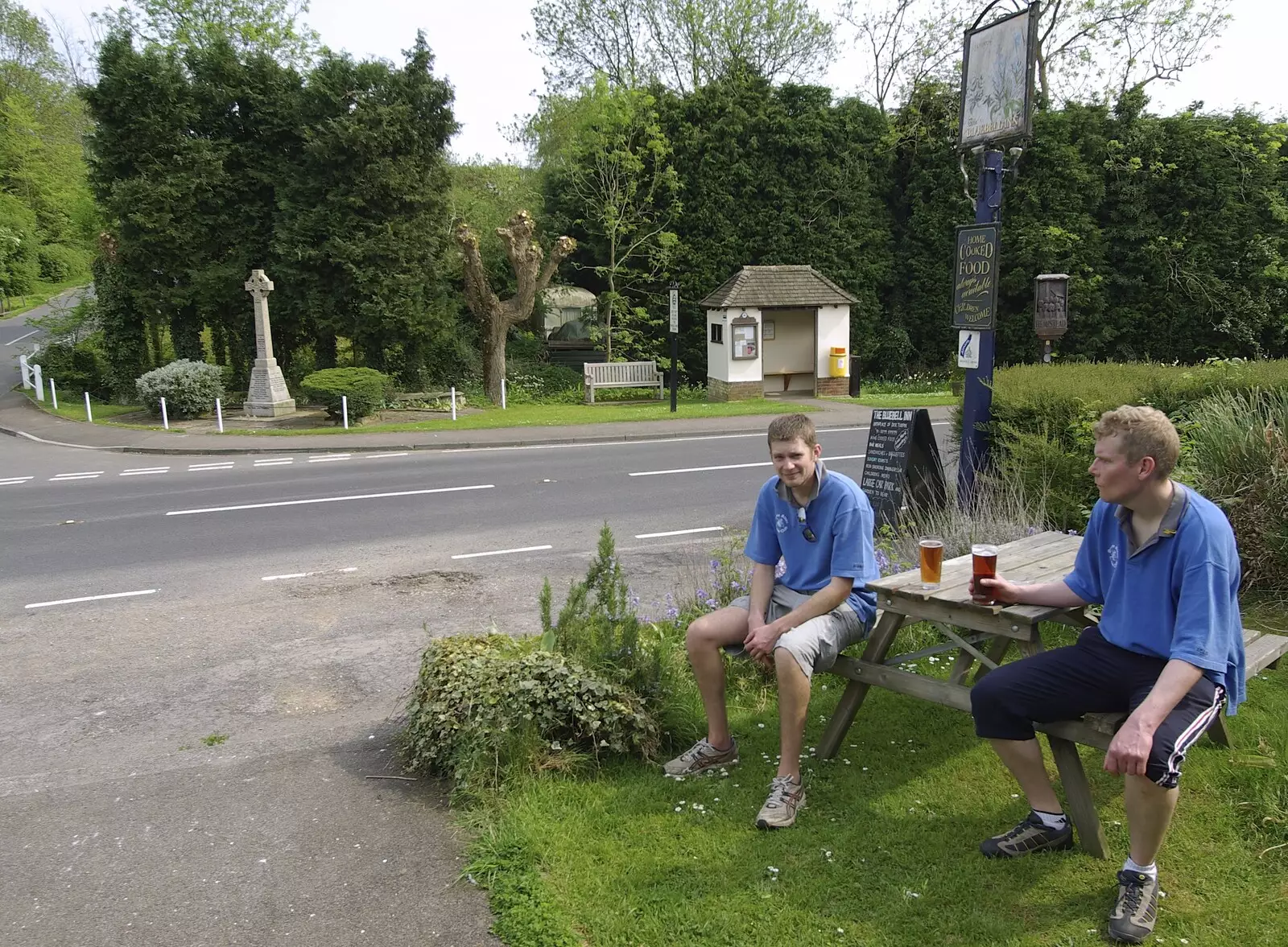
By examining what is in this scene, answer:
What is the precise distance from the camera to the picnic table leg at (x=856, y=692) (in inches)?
151

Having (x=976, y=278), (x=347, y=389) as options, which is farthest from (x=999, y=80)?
(x=347, y=389)

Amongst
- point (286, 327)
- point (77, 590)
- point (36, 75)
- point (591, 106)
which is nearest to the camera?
point (77, 590)

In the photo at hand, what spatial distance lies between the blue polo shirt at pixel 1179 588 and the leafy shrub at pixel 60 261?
55.6 m

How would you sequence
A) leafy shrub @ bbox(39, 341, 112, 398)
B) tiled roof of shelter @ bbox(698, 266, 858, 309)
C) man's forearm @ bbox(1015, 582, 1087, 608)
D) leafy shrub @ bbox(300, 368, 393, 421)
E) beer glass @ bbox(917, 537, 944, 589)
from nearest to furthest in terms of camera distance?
man's forearm @ bbox(1015, 582, 1087, 608)
beer glass @ bbox(917, 537, 944, 589)
leafy shrub @ bbox(300, 368, 393, 421)
tiled roof of shelter @ bbox(698, 266, 858, 309)
leafy shrub @ bbox(39, 341, 112, 398)

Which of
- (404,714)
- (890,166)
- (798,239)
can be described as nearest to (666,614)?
(404,714)

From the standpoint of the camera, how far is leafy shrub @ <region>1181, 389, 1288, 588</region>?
5543 mm

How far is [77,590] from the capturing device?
7414 mm

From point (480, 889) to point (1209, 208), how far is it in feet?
93.6

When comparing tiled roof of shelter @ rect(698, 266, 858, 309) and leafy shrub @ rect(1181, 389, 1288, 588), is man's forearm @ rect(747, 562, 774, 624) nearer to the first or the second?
leafy shrub @ rect(1181, 389, 1288, 588)

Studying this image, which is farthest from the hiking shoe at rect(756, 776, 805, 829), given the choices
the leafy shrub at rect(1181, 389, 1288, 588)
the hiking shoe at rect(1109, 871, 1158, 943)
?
the leafy shrub at rect(1181, 389, 1288, 588)

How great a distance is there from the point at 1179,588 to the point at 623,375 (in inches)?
854

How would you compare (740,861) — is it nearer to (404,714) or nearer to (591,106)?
(404,714)

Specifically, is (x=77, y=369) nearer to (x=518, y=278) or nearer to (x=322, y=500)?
(x=518, y=278)

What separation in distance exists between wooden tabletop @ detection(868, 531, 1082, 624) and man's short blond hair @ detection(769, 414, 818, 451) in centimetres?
68
